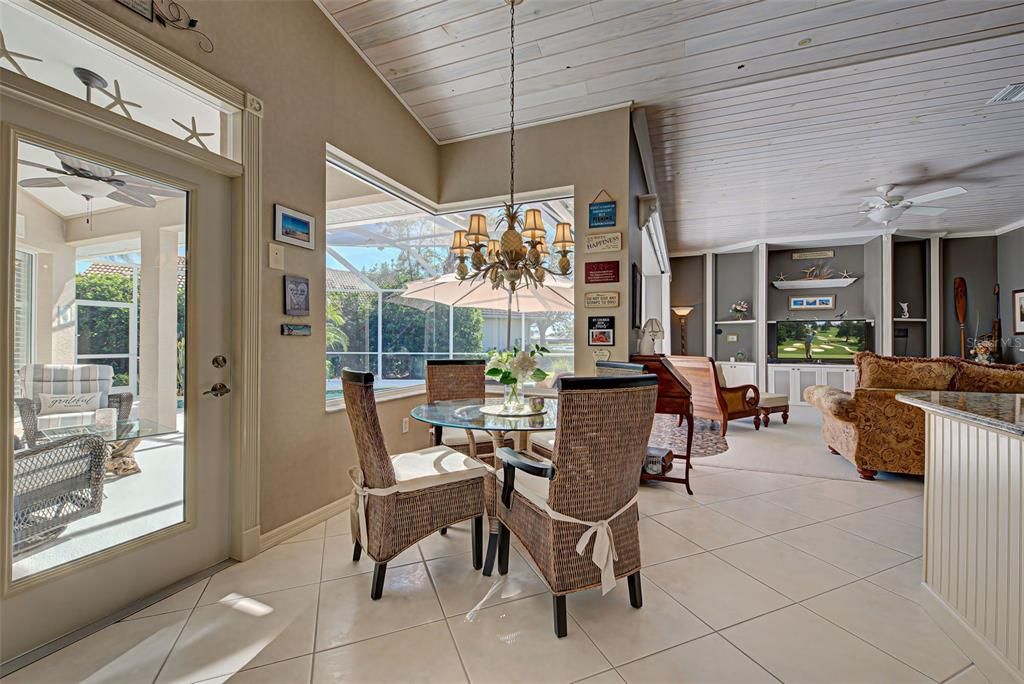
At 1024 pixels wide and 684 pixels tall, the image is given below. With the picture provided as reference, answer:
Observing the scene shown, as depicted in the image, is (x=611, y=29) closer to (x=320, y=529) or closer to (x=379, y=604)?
(x=379, y=604)

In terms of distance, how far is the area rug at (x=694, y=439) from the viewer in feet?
14.3

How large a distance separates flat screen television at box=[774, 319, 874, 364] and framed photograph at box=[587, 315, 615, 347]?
5869mm

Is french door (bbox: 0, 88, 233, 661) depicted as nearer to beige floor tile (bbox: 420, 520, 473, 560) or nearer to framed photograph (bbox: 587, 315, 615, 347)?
beige floor tile (bbox: 420, 520, 473, 560)

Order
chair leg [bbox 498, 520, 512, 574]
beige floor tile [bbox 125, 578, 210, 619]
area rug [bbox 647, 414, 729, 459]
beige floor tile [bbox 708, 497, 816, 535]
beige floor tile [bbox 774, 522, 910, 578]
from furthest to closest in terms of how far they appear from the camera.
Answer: area rug [bbox 647, 414, 729, 459], beige floor tile [bbox 708, 497, 816, 535], beige floor tile [bbox 774, 522, 910, 578], chair leg [bbox 498, 520, 512, 574], beige floor tile [bbox 125, 578, 210, 619]

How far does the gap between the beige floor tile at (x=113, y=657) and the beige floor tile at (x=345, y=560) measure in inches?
22.7

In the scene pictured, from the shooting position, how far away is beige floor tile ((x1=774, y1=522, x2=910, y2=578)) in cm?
213

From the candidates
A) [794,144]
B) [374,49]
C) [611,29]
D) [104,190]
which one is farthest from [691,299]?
[104,190]

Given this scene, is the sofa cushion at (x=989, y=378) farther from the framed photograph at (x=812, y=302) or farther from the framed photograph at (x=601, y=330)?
the framed photograph at (x=812, y=302)

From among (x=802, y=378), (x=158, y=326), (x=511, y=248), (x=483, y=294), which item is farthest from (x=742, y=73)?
(x=802, y=378)

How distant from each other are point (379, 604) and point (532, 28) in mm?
3136

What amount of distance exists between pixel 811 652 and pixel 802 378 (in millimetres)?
6990

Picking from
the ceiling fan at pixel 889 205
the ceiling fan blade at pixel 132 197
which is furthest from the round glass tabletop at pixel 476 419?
the ceiling fan at pixel 889 205

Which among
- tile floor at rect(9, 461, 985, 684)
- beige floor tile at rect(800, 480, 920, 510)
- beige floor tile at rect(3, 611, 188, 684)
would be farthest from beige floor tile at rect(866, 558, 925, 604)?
beige floor tile at rect(3, 611, 188, 684)

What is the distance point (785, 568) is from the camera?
2.10 m
